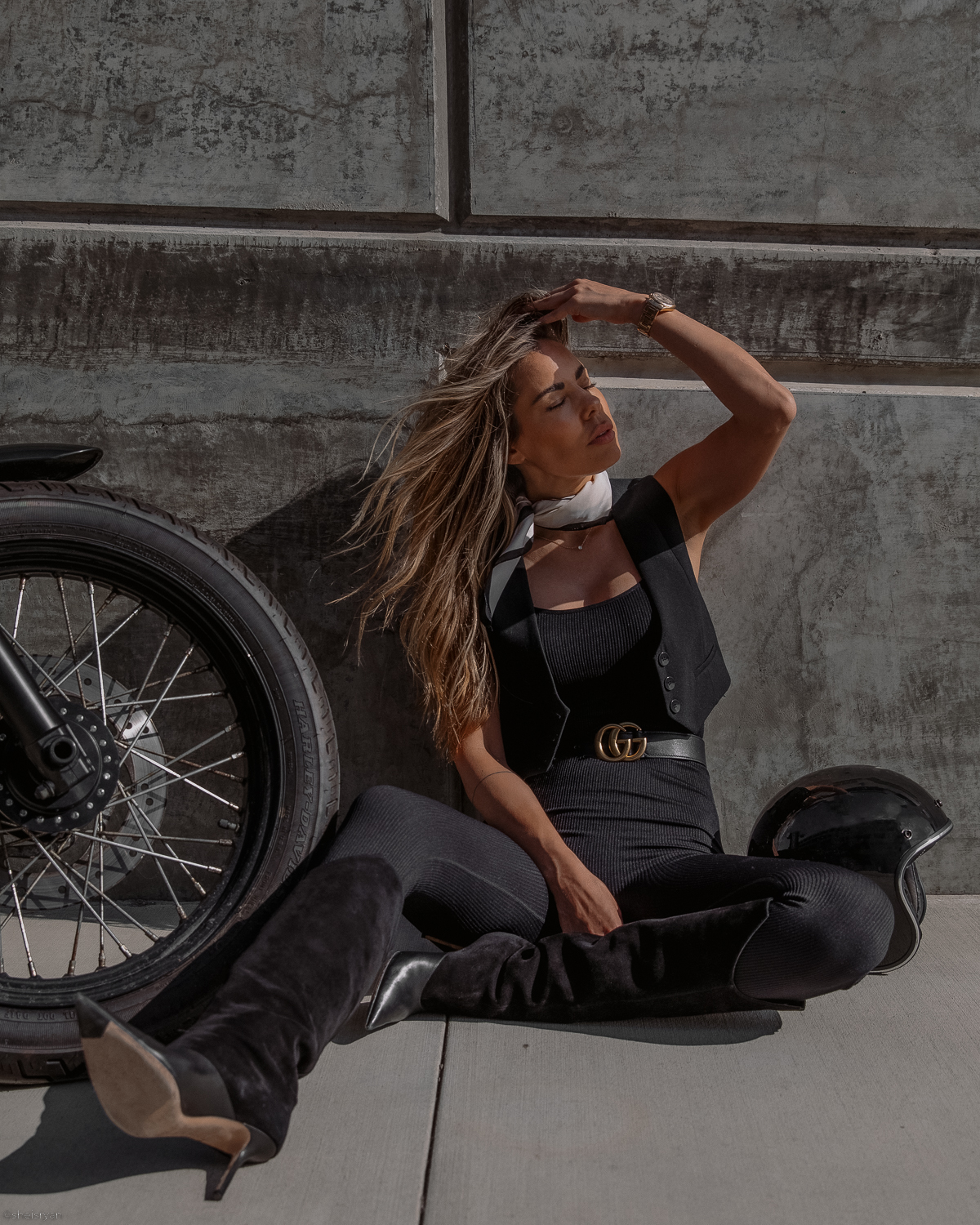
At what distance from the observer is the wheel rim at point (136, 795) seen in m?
2.06

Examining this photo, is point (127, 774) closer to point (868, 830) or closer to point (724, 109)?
point (868, 830)

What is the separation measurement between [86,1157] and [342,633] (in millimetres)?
1566

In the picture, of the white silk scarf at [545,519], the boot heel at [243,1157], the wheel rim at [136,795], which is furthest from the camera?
the white silk scarf at [545,519]

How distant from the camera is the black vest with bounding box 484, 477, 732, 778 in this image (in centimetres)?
230

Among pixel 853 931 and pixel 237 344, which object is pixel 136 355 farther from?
pixel 853 931

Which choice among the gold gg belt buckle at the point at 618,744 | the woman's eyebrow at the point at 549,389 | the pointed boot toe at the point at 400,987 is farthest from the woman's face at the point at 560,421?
the pointed boot toe at the point at 400,987

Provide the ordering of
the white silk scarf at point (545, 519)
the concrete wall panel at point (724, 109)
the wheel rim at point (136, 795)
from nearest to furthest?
the wheel rim at point (136, 795) < the white silk scarf at point (545, 519) < the concrete wall panel at point (724, 109)

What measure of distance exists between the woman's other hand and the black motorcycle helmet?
1.49 ft

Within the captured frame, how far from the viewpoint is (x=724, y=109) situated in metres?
2.76

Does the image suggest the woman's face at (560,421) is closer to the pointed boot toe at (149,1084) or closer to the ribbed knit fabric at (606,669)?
the ribbed knit fabric at (606,669)

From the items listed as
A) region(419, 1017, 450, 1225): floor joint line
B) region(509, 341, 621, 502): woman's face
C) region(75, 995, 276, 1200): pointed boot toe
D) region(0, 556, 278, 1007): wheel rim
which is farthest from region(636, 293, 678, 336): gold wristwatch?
region(75, 995, 276, 1200): pointed boot toe

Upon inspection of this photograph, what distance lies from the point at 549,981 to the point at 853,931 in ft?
2.08

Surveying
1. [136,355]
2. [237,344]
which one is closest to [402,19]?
[237,344]

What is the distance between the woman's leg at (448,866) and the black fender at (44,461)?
1.06 metres
